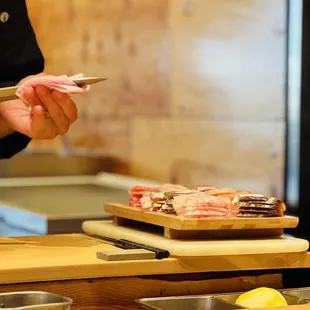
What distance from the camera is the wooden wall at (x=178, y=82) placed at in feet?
12.0

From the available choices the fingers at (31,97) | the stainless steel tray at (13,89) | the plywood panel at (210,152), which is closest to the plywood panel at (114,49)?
the plywood panel at (210,152)

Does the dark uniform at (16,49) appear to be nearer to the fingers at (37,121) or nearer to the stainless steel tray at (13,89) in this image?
the fingers at (37,121)

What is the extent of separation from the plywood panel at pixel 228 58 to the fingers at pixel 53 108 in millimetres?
2219

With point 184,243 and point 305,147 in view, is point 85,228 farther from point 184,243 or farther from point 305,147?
point 305,147

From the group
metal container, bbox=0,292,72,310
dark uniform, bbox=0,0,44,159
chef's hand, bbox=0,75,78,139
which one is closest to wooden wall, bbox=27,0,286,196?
dark uniform, bbox=0,0,44,159

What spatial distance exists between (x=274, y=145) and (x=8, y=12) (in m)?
1.94

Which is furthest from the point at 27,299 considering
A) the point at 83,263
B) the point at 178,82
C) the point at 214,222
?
the point at 178,82

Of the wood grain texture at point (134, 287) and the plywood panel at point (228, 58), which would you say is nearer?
the wood grain texture at point (134, 287)

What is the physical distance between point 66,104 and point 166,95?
2.59m

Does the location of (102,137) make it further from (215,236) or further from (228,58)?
(215,236)

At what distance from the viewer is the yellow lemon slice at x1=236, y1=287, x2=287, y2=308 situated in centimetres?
112

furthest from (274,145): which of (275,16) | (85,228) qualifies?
(85,228)

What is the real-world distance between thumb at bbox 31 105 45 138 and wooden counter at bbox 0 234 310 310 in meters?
0.24

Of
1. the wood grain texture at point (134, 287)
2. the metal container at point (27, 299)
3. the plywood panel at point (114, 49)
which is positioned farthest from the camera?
the plywood panel at point (114, 49)
